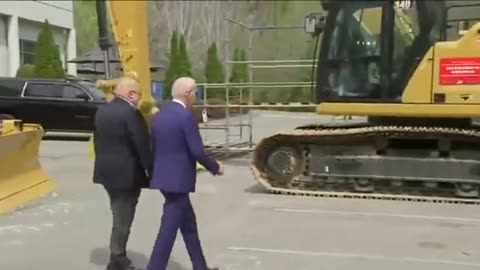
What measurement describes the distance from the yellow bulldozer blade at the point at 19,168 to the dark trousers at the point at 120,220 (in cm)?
332

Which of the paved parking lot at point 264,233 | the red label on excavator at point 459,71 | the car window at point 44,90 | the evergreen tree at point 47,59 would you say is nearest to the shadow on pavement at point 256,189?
the paved parking lot at point 264,233

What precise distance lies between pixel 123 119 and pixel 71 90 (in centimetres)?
1381

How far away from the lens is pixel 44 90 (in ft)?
65.9

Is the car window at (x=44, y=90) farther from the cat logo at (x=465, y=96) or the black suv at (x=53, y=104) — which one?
the cat logo at (x=465, y=96)

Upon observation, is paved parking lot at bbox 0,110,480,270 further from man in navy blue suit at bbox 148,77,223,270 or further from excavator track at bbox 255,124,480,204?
man in navy blue suit at bbox 148,77,223,270

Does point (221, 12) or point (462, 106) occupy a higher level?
point (221, 12)

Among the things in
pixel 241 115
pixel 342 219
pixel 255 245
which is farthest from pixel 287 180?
pixel 241 115

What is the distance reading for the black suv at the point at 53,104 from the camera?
779 inches

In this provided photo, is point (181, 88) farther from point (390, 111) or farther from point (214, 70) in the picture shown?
point (214, 70)

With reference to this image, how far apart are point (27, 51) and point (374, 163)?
26680 mm

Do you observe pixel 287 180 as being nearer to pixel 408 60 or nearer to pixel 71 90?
pixel 408 60

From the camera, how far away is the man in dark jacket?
22.0ft

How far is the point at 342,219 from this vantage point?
9703mm

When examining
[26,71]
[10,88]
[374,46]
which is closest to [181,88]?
[374,46]
